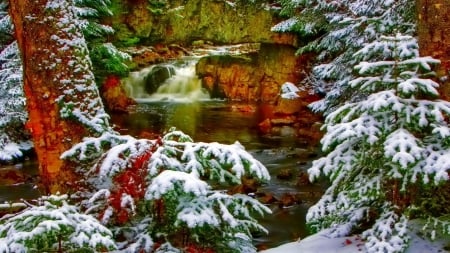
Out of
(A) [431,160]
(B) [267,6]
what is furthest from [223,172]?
(B) [267,6]

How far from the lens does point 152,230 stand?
12.4 feet

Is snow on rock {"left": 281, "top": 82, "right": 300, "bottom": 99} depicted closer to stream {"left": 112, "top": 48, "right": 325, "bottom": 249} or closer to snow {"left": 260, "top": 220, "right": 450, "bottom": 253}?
stream {"left": 112, "top": 48, "right": 325, "bottom": 249}

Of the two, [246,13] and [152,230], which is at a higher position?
[246,13]

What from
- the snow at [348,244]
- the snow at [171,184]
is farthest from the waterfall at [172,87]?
the snow at [171,184]

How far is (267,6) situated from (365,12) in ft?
42.6

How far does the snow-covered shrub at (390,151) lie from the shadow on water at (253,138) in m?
1.70

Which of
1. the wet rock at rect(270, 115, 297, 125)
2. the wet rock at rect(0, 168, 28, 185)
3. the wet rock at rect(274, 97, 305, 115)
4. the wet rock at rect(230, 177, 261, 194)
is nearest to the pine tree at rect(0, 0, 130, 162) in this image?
the wet rock at rect(0, 168, 28, 185)

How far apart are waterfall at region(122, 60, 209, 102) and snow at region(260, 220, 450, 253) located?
16190mm

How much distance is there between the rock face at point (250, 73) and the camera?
62.5 feet

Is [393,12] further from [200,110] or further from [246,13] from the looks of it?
[246,13]

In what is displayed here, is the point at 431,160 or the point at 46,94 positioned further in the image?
the point at 46,94

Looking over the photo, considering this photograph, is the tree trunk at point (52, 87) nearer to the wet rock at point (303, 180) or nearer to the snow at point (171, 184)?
the snow at point (171, 184)

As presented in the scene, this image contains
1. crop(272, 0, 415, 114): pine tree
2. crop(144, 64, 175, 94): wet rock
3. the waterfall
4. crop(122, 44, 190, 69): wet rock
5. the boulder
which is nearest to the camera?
crop(272, 0, 415, 114): pine tree

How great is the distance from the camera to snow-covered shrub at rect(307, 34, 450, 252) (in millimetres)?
3486
